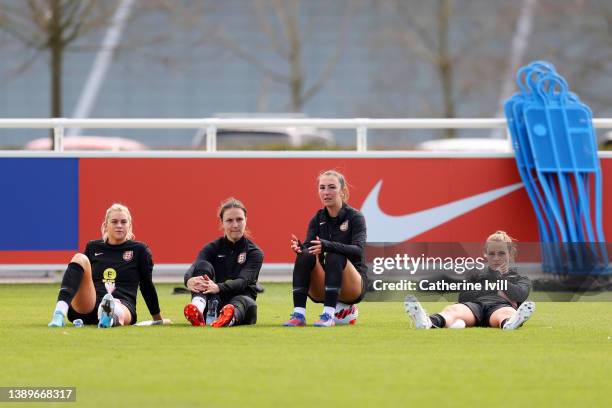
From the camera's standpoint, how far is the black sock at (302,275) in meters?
9.95

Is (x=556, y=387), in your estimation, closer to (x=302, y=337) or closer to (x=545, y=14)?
(x=302, y=337)

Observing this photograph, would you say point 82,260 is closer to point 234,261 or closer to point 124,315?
point 124,315

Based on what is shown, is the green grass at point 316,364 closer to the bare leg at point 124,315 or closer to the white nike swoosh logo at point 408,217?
the bare leg at point 124,315

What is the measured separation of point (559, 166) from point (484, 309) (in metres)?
5.22

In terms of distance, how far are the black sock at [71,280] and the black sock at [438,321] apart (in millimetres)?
2629

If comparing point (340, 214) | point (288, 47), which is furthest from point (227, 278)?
point (288, 47)

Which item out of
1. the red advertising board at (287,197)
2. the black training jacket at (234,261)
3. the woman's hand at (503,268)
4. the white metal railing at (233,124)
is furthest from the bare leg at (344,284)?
the white metal railing at (233,124)

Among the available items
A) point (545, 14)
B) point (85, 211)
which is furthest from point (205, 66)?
point (85, 211)

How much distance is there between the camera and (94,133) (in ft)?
129

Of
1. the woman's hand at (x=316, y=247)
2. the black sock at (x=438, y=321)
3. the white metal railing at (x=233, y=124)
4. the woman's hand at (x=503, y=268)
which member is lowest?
the black sock at (x=438, y=321)

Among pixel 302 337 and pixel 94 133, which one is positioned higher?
pixel 94 133

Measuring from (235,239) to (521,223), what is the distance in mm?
5744

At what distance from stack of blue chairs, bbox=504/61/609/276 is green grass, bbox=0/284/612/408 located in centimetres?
421

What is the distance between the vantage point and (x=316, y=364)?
7.82 meters
